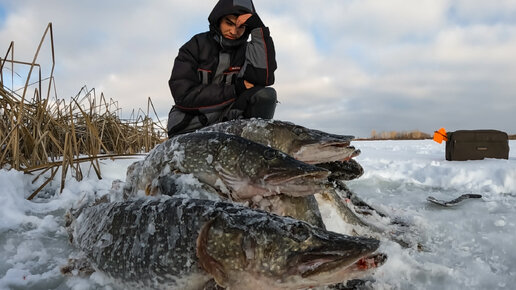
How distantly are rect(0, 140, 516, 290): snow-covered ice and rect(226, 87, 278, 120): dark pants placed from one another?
1.39 meters

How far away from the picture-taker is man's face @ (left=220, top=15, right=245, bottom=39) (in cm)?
358

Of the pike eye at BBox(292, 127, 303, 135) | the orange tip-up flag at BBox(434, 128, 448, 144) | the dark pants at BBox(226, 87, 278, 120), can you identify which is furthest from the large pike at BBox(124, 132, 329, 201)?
the orange tip-up flag at BBox(434, 128, 448, 144)

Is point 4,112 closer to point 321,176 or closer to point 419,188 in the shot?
point 321,176

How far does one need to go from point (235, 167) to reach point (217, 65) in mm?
2248

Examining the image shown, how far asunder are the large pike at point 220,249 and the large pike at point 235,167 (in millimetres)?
402

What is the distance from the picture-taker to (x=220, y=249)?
1.07m

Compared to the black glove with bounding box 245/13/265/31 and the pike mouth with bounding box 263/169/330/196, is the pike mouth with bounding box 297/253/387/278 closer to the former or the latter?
the pike mouth with bounding box 263/169/330/196

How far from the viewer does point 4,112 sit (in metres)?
3.37

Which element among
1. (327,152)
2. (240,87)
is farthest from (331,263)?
(240,87)

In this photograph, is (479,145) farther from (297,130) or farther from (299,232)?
(299,232)

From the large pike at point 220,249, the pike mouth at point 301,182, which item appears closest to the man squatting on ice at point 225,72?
the pike mouth at point 301,182

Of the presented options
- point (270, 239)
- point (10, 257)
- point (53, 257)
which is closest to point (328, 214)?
point (270, 239)

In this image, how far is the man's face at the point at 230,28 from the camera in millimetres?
3584

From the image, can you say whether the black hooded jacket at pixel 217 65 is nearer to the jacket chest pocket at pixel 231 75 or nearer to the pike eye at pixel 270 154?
the jacket chest pocket at pixel 231 75
